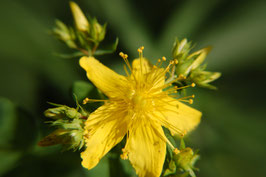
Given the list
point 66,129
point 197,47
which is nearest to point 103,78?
point 66,129

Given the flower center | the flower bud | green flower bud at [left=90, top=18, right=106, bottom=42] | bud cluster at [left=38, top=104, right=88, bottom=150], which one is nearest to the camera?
bud cluster at [left=38, top=104, right=88, bottom=150]

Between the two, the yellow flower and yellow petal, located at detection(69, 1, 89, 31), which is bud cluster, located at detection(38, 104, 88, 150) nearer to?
the yellow flower

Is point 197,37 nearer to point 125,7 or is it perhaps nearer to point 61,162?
point 125,7

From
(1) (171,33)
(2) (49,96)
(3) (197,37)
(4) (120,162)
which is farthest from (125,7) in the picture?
(4) (120,162)

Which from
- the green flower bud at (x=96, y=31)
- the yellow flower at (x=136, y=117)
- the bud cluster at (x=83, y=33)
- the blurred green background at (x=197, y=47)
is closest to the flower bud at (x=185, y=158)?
the yellow flower at (x=136, y=117)

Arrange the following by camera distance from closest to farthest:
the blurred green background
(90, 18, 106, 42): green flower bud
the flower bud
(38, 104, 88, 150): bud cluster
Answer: (38, 104, 88, 150): bud cluster, the flower bud, (90, 18, 106, 42): green flower bud, the blurred green background

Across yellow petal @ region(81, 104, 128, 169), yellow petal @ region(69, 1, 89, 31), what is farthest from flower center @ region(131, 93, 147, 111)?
yellow petal @ region(69, 1, 89, 31)

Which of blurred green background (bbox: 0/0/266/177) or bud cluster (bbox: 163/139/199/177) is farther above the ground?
blurred green background (bbox: 0/0/266/177)
